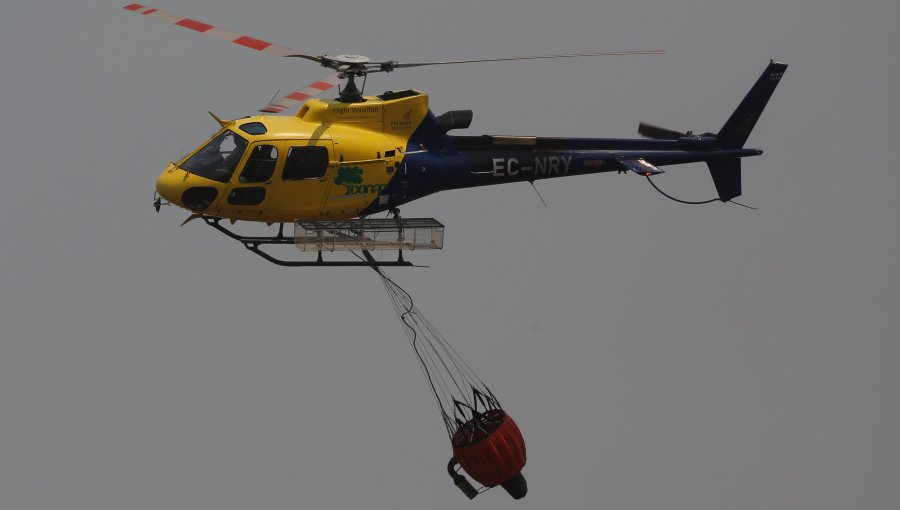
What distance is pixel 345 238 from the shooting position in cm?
2753

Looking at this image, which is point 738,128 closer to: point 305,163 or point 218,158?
point 305,163

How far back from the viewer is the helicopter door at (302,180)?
27.4 metres

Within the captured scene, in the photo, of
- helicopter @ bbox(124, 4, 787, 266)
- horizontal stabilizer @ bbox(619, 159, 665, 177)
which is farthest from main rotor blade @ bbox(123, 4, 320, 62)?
horizontal stabilizer @ bbox(619, 159, 665, 177)

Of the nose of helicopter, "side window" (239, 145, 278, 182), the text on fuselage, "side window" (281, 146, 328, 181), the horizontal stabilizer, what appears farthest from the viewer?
the horizontal stabilizer

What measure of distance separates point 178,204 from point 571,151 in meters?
6.64

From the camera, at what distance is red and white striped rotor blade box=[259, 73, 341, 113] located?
2739 centimetres

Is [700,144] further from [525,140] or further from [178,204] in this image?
[178,204]

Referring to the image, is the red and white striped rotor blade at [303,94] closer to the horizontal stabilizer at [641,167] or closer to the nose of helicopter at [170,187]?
the nose of helicopter at [170,187]

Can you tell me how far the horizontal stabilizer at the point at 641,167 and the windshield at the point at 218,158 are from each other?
6.65 m

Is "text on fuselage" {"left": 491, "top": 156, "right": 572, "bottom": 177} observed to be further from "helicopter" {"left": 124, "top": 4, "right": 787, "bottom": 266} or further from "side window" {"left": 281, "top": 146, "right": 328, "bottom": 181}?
"side window" {"left": 281, "top": 146, "right": 328, "bottom": 181}

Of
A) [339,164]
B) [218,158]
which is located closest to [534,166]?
[339,164]

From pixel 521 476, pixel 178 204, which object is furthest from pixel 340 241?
pixel 521 476

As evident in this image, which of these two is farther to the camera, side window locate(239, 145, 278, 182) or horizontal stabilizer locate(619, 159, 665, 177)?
horizontal stabilizer locate(619, 159, 665, 177)

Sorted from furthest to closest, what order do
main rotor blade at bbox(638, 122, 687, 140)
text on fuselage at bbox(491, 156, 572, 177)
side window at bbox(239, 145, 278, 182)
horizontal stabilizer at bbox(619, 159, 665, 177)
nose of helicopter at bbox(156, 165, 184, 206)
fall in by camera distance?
main rotor blade at bbox(638, 122, 687, 140), horizontal stabilizer at bbox(619, 159, 665, 177), text on fuselage at bbox(491, 156, 572, 177), side window at bbox(239, 145, 278, 182), nose of helicopter at bbox(156, 165, 184, 206)
